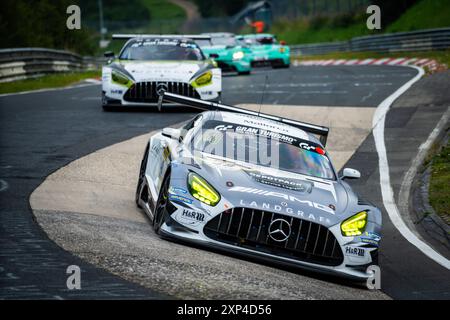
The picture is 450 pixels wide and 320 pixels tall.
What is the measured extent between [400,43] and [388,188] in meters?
31.2

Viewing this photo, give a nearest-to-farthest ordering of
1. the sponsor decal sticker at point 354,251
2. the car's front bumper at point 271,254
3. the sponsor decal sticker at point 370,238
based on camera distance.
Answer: the car's front bumper at point 271,254 < the sponsor decal sticker at point 354,251 < the sponsor decal sticker at point 370,238

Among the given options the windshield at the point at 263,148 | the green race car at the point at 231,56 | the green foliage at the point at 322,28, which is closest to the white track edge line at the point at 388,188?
the windshield at the point at 263,148

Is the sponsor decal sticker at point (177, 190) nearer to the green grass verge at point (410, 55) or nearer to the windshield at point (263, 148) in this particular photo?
the windshield at point (263, 148)

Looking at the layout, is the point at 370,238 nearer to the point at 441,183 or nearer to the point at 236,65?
the point at 441,183

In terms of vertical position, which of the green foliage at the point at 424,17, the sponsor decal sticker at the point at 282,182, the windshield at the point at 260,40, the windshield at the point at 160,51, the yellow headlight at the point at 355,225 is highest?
the green foliage at the point at 424,17

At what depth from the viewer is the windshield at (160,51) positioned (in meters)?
20.6

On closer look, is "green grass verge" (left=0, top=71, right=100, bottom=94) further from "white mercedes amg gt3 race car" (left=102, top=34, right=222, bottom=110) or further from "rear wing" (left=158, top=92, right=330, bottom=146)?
"rear wing" (left=158, top=92, right=330, bottom=146)

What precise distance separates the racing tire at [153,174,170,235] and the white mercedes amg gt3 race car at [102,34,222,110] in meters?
9.45

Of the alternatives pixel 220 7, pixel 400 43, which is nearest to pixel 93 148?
pixel 400 43

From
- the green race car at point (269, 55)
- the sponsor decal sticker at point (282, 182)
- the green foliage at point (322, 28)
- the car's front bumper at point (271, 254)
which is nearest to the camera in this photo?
the car's front bumper at point (271, 254)

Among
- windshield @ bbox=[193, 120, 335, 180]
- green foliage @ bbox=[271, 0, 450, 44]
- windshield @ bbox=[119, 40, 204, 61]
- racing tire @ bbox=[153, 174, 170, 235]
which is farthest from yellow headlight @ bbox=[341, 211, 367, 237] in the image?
green foliage @ bbox=[271, 0, 450, 44]

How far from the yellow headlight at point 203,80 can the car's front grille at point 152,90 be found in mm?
152

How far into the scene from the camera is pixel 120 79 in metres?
19.8
